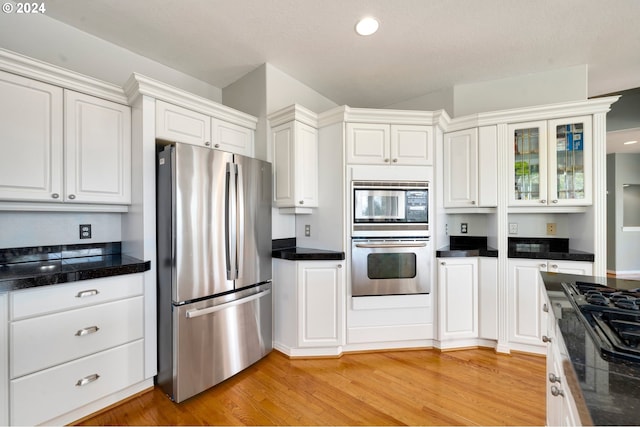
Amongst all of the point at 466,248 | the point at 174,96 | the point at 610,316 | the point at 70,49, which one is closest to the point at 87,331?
the point at 174,96

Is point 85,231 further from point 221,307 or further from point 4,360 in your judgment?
point 221,307

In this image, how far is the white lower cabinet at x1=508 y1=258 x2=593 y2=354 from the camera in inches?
97.2

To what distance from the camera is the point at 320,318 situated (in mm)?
2492

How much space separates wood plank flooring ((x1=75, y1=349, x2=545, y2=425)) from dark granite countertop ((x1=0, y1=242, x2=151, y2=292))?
902 mm

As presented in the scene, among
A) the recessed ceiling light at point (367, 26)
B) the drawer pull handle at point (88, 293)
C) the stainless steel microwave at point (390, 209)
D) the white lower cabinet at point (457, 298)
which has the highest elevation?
the recessed ceiling light at point (367, 26)

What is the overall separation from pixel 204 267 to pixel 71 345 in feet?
2.72

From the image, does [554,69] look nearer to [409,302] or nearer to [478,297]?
[478,297]

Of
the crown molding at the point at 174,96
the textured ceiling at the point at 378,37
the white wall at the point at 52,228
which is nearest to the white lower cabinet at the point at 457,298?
the textured ceiling at the point at 378,37

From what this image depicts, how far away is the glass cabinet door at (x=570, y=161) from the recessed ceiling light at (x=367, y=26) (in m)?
1.81

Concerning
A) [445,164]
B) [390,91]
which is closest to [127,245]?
[445,164]

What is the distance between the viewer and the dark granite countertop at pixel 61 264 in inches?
60.2

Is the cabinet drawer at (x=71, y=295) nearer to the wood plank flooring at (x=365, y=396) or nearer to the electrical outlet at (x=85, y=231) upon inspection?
the electrical outlet at (x=85, y=231)

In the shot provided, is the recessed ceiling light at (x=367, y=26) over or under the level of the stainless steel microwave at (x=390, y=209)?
over

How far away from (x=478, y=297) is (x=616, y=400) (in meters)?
2.36
